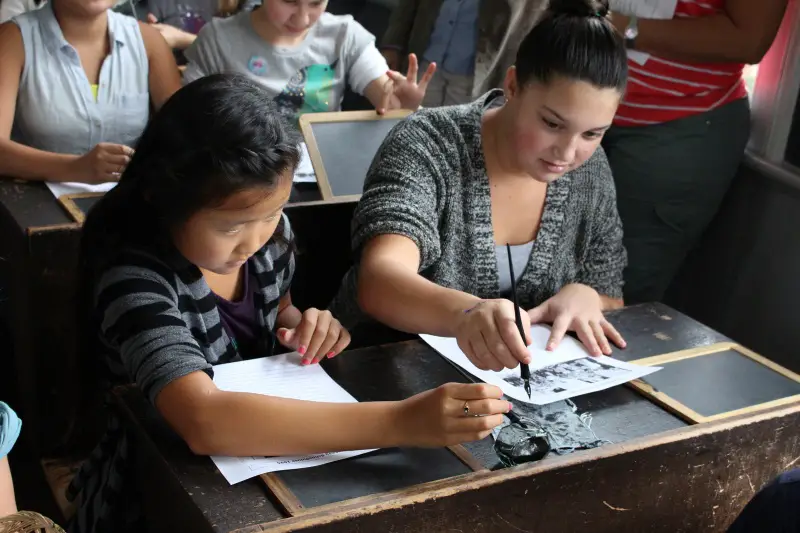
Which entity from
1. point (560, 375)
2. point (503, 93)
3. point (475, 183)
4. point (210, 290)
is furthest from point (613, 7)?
point (210, 290)

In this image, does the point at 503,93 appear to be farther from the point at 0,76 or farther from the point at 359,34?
the point at 0,76

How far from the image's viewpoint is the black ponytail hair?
4.42 ft

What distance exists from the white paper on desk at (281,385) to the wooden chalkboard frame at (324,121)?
2.53ft

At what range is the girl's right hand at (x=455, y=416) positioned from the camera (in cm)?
124

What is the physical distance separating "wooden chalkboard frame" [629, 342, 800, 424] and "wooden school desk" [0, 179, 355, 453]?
2.66ft

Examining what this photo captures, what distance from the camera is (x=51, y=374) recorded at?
208 centimetres

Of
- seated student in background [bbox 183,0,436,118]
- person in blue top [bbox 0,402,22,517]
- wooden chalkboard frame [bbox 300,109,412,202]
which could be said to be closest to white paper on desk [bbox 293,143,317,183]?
wooden chalkboard frame [bbox 300,109,412,202]

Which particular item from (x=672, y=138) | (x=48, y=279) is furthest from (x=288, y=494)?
(x=672, y=138)

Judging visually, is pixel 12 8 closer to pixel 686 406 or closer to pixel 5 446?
pixel 5 446

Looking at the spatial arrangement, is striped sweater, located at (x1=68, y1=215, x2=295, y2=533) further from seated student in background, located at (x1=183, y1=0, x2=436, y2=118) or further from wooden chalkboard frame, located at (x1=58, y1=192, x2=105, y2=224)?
seated student in background, located at (x1=183, y1=0, x2=436, y2=118)

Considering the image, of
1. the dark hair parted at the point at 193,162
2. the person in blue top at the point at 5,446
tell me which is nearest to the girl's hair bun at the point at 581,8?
the dark hair parted at the point at 193,162

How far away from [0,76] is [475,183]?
1.31 metres

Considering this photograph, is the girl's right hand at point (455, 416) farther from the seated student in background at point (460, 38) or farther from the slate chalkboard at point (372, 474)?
the seated student in background at point (460, 38)

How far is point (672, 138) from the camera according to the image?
95.4 inches
